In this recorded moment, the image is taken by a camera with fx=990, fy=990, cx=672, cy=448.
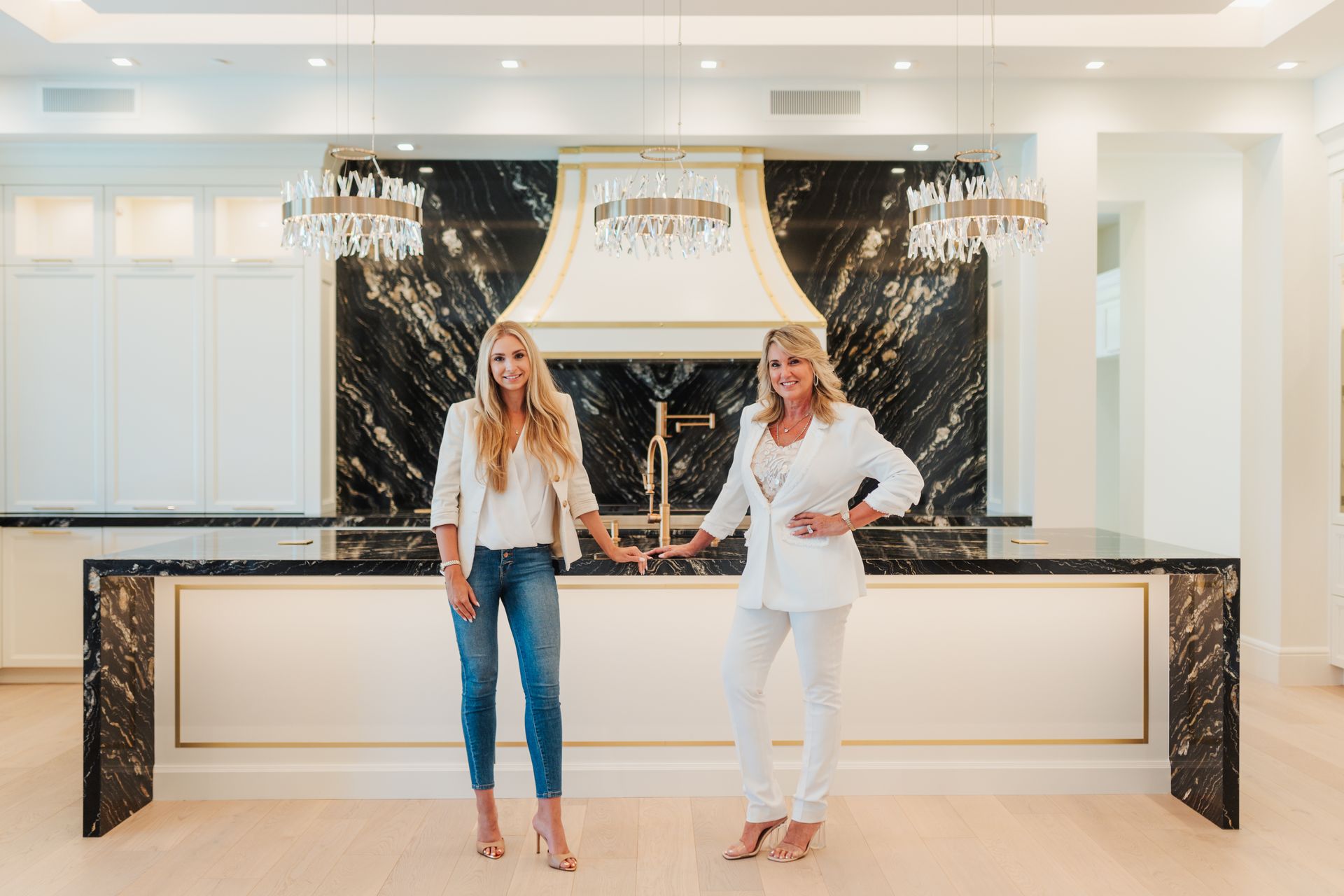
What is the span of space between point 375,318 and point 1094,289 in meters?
3.75

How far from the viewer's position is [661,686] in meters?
3.21

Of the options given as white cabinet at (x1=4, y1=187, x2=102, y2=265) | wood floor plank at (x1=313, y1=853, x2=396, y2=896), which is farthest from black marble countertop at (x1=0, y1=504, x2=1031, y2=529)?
wood floor plank at (x1=313, y1=853, x2=396, y2=896)

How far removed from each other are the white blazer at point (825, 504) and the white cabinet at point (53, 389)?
13.0 ft

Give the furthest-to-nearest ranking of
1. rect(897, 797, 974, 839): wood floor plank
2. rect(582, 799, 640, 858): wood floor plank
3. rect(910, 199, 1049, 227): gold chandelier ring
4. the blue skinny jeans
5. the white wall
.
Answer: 1. the white wall
2. rect(910, 199, 1049, 227): gold chandelier ring
3. rect(897, 797, 974, 839): wood floor plank
4. rect(582, 799, 640, 858): wood floor plank
5. the blue skinny jeans

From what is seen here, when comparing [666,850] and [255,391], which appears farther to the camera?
[255,391]

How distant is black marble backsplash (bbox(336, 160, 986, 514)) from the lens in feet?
17.9

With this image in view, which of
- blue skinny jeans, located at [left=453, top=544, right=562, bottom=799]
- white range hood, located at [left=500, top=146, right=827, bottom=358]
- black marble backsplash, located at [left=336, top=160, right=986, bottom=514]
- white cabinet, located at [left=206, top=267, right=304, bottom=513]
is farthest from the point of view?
black marble backsplash, located at [left=336, top=160, right=986, bottom=514]

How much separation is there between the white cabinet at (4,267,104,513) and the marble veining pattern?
225 cm

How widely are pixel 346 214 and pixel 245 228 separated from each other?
2.11 m

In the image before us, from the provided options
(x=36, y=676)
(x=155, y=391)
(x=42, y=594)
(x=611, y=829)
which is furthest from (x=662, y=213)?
(x=36, y=676)

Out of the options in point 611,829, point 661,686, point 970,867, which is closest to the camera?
point 970,867

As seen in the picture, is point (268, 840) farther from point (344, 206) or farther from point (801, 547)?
point (344, 206)

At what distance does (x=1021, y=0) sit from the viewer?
4238 mm

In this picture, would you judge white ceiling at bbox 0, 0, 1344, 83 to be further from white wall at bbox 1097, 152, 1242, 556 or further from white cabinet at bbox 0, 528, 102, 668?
white cabinet at bbox 0, 528, 102, 668
